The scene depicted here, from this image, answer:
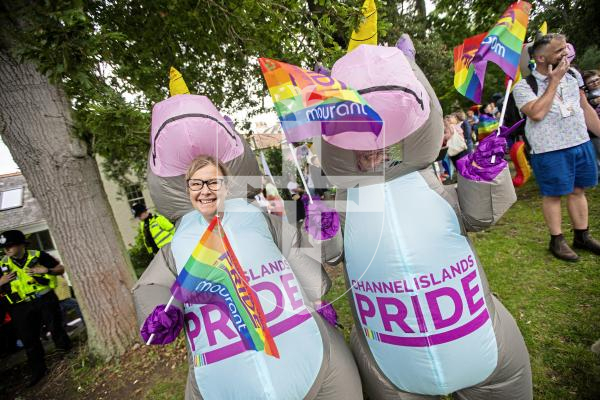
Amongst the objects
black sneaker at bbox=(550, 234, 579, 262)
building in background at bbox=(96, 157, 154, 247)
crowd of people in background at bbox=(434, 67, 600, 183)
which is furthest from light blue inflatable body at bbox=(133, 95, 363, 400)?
building in background at bbox=(96, 157, 154, 247)

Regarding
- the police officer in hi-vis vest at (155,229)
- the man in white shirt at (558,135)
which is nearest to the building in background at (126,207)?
the police officer in hi-vis vest at (155,229)

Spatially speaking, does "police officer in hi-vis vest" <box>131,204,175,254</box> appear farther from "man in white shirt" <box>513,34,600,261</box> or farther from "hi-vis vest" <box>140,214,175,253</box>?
"man in white shirt" <box>513,34,600,261</box>

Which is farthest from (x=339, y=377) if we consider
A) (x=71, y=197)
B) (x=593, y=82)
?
(x=593, y=82)

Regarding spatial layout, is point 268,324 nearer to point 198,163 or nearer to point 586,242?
point 198,163

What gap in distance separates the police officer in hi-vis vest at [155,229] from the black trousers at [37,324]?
1500 mm

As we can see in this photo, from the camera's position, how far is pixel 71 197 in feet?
11.2

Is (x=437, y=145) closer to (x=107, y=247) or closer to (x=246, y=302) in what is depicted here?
(x=246, y=302)

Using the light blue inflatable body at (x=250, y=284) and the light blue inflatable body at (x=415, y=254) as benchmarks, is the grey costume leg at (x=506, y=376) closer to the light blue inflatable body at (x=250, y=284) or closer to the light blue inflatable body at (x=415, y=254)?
the light blue inflatable body at (x=415, y=254)

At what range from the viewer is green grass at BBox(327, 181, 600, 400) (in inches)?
81.4

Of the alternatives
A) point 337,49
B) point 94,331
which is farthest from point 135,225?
point 337,49

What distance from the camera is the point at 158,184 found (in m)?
1.86

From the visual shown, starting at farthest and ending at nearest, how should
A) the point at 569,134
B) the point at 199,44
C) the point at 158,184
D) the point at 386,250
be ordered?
the point at 199,44
the point at 569,134
the point at 158,184
the point at 386,250

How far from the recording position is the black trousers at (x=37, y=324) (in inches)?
159

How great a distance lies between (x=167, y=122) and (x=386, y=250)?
1.30 m
